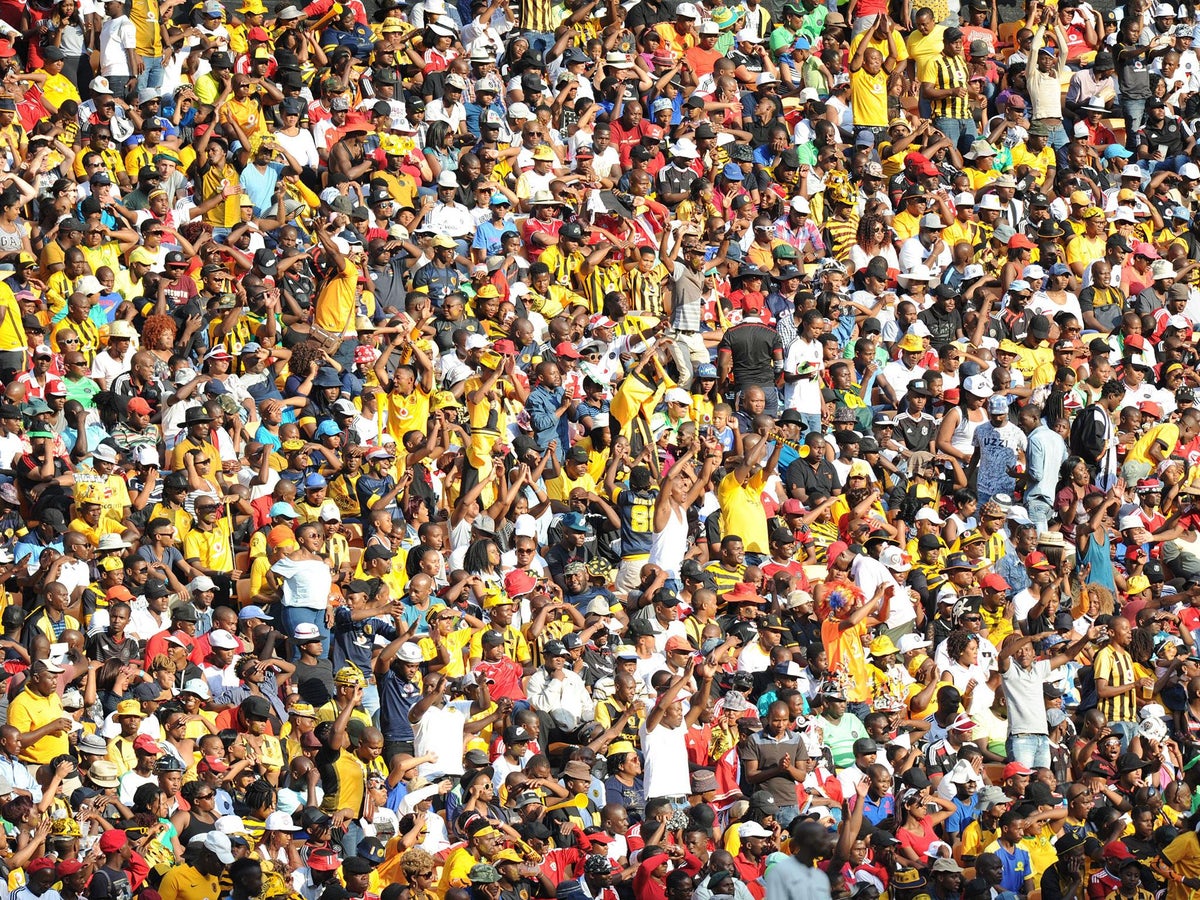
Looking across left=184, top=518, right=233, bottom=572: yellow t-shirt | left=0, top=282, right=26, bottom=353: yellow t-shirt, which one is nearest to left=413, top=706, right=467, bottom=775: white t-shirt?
left=184, top=518, right=233, bottom=572: yellow t-shirt

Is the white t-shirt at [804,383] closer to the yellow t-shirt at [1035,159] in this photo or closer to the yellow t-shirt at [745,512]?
the yellow t-shirt at [745,512]

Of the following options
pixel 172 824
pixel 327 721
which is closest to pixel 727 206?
pixel 327 721

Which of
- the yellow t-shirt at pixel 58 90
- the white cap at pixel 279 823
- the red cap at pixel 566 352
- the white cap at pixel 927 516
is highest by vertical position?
the yellow t-shirt at pixel 58 90

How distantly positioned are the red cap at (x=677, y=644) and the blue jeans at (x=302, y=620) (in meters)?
2.35

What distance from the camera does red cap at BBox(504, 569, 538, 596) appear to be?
19516 mm

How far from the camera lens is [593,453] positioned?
21031 millimetres

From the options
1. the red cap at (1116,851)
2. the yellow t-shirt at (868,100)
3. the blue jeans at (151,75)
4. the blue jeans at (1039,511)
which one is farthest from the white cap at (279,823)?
the yellow t-shirt at (868,100)

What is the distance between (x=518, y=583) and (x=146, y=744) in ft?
10.8

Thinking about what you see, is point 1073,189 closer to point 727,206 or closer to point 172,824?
point 727,206

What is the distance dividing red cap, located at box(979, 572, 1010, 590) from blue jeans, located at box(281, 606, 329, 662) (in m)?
4.96

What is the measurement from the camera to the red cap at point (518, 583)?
1952 centimetres

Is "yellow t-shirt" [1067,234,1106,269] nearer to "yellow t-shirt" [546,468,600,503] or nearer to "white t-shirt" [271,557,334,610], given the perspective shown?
"yellow t-shirt" [546,468,600,503]

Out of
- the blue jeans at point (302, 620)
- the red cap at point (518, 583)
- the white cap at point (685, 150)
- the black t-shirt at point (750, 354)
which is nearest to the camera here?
the blue jeans at point (302, 620)

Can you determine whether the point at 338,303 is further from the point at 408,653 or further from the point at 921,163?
the point at 921,163
